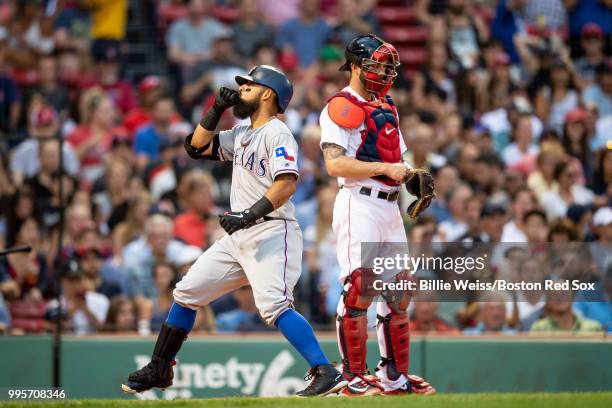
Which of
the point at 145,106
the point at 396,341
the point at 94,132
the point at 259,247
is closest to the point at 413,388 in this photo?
the point at 396,341

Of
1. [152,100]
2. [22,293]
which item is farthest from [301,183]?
[22,293]

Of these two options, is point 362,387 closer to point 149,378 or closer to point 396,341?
point 396,341

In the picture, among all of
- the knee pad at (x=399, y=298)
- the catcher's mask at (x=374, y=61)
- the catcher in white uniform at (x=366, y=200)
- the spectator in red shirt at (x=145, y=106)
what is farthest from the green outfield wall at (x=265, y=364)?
the spectator in red shirt at (x=145, y=106)

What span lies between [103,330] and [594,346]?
4.23m

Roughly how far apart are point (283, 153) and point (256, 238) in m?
→ 0.56

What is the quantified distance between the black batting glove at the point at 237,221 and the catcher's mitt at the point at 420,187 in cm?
110

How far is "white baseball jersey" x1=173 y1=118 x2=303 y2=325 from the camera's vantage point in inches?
307

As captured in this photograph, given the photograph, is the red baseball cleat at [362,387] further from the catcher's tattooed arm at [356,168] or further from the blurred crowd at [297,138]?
the blurred crowd at [297,138]

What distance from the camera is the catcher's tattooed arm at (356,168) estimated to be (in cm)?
798

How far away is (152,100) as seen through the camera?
48.5ft

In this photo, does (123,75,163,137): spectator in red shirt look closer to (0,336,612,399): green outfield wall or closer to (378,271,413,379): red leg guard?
(0,336,612,399): green outfield wall

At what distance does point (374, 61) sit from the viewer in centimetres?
818

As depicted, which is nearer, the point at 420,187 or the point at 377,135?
the point at 420,187

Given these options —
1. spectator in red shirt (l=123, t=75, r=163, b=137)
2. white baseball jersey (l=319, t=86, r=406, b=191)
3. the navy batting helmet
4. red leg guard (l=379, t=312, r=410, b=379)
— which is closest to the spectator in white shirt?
spectator in red shirt (l=123, t=75, r=163, b=137)
